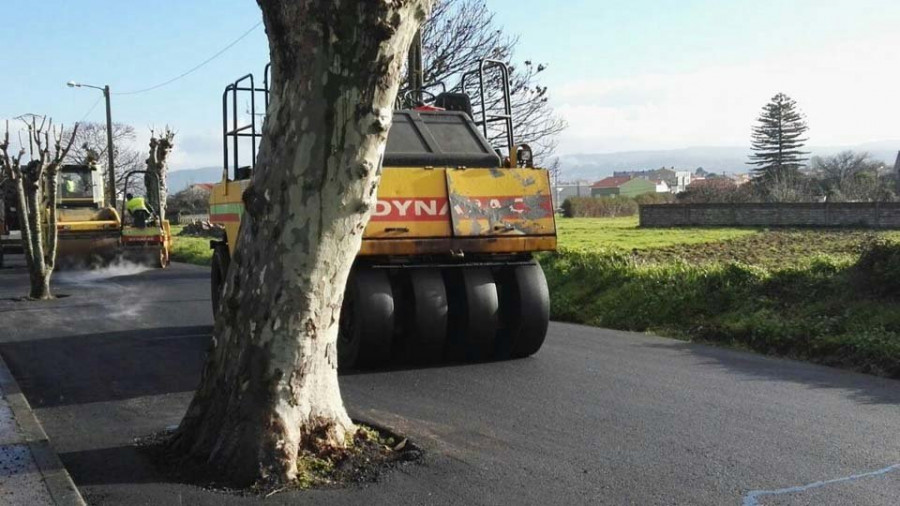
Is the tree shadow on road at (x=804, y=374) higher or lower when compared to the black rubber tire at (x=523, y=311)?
lower

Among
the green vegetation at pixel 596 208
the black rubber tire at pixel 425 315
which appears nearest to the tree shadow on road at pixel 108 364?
the black rubber tire at pixel 425 315

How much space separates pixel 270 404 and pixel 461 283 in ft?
12.9

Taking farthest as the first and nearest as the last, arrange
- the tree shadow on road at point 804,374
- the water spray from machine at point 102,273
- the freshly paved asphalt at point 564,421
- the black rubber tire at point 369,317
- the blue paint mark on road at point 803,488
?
the water spray from machine at point 102,273 → the black rubber tire at point 369,317 → the tree shadow on road at point 804,374 → the freshly paved asphalt at point 564,421 → the blue paint mark on road at point 803,488

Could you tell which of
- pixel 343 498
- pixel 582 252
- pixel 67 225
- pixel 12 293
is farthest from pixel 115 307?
pixel 343 498

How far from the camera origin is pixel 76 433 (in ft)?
21.7

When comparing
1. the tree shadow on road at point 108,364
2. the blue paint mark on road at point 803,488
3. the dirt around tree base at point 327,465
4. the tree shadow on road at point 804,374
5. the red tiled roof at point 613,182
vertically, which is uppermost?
the red tiled roof at point 613,182

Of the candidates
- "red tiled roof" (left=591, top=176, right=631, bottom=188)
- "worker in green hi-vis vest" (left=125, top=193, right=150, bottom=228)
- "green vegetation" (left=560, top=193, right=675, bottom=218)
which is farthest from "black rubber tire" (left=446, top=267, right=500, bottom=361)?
"red tiled roof" (left=591, top=176, right=631, bottom=188)

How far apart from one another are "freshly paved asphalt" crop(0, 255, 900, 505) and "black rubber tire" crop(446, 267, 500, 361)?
0.98 ft

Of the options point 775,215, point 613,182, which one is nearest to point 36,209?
point 775,215

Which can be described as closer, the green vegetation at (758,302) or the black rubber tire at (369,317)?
the black rubber tire at (369,317)

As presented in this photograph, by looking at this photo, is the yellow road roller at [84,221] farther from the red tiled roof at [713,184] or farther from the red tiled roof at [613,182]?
the red tiled roof at [613,182]

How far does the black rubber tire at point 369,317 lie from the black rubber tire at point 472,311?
0.73 metres

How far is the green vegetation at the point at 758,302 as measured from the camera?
9.77 metres

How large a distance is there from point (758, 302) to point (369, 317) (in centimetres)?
554
